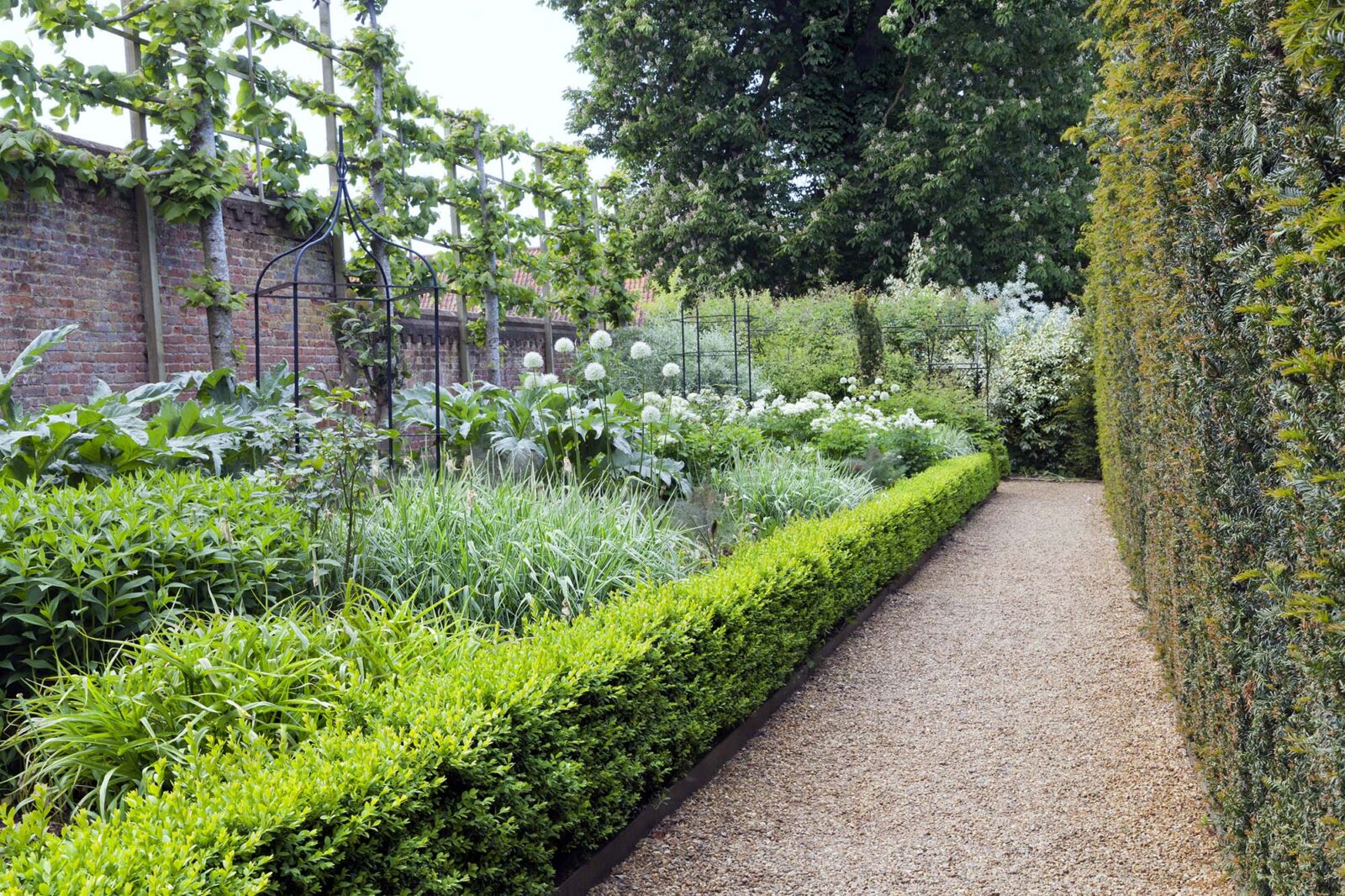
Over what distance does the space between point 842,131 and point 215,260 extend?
46.9 ft

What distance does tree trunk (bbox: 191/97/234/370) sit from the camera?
697cm

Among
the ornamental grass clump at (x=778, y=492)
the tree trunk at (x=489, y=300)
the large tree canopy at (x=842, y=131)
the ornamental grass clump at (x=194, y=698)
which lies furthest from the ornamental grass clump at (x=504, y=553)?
the large tree canopy at (x=842, y=131)

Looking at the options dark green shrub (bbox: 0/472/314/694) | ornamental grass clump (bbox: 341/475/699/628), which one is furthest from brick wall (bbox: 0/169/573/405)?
ornamental grass clump (bbox: 341/475/699/628)

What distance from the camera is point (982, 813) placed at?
3227 mm

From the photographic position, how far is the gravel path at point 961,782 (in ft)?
9.32

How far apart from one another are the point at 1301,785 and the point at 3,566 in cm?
346

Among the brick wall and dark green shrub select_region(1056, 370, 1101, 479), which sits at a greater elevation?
the brick wall

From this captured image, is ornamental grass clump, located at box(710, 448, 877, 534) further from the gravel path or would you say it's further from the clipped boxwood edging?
the clipped boxwood edging

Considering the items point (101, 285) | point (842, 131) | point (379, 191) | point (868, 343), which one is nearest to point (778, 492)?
point (101, 285)

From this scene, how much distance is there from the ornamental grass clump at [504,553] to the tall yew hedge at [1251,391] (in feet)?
6.88

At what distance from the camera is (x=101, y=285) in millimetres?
6500

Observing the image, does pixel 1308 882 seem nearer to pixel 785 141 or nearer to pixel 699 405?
pixel 699 405

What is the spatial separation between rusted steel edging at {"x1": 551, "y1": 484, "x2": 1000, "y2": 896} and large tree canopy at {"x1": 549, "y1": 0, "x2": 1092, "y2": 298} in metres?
12.9

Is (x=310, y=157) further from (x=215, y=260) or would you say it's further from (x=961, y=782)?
(x=961, y=782)
